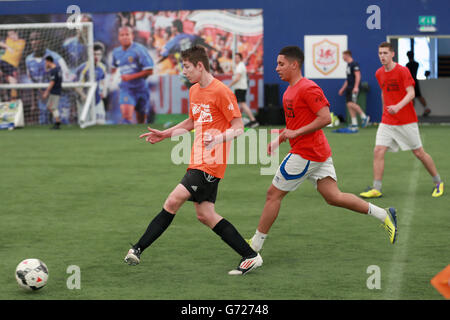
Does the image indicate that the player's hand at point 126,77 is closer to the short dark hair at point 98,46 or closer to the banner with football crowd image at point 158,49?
the banner with football crowd image at point 158,49

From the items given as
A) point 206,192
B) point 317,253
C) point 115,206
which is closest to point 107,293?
point 206,192

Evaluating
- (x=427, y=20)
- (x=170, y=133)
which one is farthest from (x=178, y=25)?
(x=170, y=133)

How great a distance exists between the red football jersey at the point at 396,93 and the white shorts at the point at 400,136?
0.23 feet

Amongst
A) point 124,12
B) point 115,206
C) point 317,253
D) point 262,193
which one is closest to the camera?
point 317,253

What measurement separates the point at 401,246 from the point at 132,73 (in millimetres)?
17879

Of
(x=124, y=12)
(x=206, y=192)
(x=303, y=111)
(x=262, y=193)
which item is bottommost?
(x=262, y=193)

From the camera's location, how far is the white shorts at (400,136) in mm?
10211

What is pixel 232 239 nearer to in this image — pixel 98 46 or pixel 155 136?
pixel 155 136

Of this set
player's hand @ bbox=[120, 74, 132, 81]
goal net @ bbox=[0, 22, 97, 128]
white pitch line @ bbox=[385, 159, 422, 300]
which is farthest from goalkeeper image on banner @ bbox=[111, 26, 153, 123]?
white pitch line @ bbox=[385, 159, 422, 300]

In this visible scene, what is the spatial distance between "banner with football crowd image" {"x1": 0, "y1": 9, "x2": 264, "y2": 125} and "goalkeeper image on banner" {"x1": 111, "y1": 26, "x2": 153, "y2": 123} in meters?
0.11

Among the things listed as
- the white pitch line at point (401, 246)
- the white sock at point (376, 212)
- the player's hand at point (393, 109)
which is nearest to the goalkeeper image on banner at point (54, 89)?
the white pitch line at point (401, 246)

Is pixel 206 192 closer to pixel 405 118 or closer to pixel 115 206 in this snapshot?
pixel 115 206

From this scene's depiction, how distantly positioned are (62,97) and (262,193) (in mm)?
15053

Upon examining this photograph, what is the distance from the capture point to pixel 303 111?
6773mm
